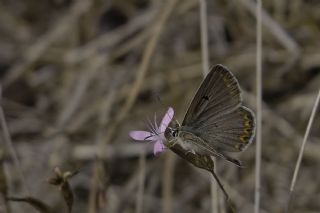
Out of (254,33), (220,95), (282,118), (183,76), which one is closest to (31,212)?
(183,76)

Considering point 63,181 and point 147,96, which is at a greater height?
point 147,96

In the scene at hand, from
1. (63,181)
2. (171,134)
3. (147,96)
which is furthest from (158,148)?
(147,96)

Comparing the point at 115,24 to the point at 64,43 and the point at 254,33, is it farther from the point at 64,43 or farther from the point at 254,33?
the point at 254,33

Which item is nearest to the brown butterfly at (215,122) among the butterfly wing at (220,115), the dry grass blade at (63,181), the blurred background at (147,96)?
the butterfly wing at (220,115)

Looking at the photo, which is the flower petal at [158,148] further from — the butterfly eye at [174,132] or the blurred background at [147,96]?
the blurred background at [147,96]

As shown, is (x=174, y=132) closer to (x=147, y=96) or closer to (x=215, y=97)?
(x=215, y=97)

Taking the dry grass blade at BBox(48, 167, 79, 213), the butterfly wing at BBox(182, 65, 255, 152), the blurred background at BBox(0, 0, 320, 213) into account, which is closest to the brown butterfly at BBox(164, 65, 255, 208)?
the butterfly wing at BBox(182, 65, 255, 152)

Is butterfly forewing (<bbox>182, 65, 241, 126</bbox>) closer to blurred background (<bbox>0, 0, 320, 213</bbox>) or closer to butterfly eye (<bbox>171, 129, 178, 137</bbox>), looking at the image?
butterfly eye (<bbox>171, 129, 178, 137</bbox>)
